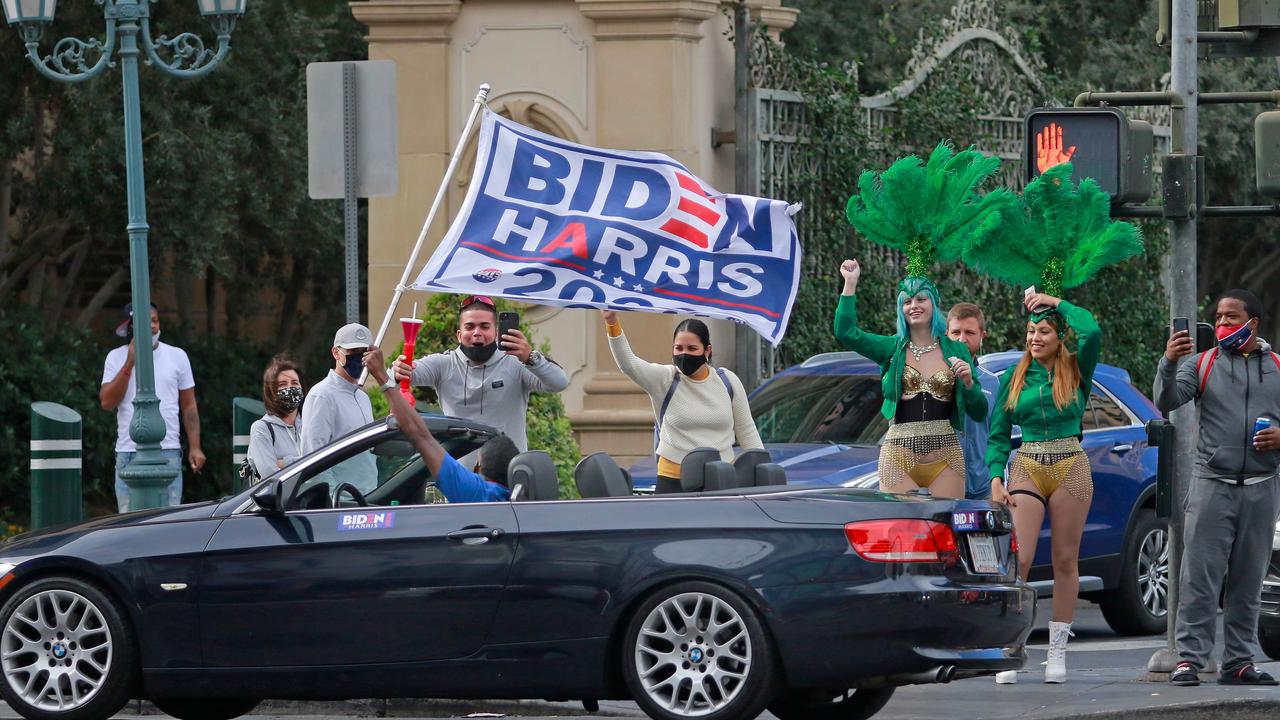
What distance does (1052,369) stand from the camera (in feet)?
34.3

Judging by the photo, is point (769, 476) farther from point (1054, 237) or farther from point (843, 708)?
point (1054, 237)

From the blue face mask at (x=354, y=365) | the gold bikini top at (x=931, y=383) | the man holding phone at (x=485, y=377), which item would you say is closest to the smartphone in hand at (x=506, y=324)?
the man holding phone at (x=485, y=377)

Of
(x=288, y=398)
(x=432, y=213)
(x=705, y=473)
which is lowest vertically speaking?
(x=705, y=473)

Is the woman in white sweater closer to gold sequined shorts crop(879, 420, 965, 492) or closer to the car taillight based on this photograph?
gold sequined shorts crop(879, 420, 965, 492)

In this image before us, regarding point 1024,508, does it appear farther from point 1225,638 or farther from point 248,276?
point 248,276

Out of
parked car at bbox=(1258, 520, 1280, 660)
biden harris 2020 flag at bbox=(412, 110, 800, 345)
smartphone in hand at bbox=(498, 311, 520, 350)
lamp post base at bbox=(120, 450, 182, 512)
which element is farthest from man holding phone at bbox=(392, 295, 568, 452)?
parked car at bbox=(1258, 520, 1280, 660)

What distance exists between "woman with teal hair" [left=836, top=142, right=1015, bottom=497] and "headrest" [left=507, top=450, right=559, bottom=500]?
6.39ft

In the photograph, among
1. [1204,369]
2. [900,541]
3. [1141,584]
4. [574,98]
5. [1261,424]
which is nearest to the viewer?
[900,541]

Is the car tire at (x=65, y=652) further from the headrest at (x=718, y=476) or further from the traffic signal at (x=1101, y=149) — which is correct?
the traffic signal at (x=1101, y=149)

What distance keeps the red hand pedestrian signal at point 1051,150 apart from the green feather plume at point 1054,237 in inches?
7.0

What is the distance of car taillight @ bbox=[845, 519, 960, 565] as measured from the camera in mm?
8430

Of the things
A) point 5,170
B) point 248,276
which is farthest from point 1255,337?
point 248,276

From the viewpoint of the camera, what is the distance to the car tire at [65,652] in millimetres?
8945

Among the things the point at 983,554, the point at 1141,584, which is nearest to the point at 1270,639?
the point at 1141,584
